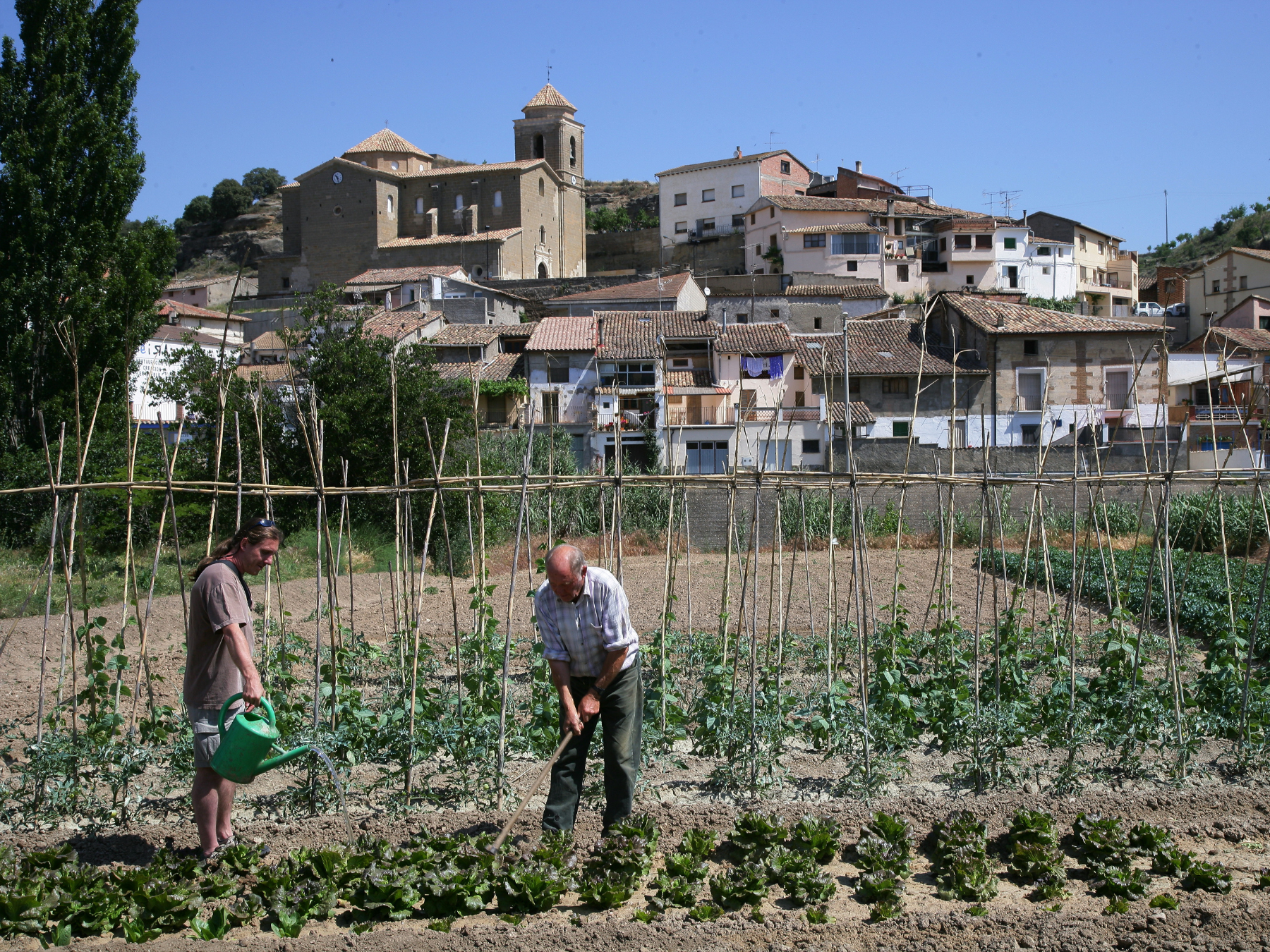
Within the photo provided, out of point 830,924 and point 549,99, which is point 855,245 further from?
point 830,924

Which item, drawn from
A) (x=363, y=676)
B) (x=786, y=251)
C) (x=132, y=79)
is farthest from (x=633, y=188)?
(x=363, y=676)

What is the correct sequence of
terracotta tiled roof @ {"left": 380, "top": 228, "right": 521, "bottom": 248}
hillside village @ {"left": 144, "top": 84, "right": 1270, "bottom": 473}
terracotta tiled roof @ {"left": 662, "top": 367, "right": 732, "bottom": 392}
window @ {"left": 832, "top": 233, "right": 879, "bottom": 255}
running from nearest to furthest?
hillside village @ {"left": 144, "top": 84, "right": 1270, "bottom": 473}
terracotta tiled roof @ {"left": 662, "top": 367, "right": 732, "bottom": 392}
window @ {"left": 832, "top": 233, "right": 879, "bottom": 255}
terracotta tiled roof @ {"left": 380, "top": 228, "right": 521, "bottom": 248}

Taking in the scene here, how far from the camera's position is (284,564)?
49.8 ft

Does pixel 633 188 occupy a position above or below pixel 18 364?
above

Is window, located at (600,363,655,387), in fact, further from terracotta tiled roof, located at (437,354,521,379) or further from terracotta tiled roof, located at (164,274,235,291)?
terracotta tiled roof, located at (164,274,235,291)

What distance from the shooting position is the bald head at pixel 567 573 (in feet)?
13.3

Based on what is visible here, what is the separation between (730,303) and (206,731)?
34146 millimetres

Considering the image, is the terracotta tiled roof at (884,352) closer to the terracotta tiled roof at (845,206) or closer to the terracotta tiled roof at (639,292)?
the terracotta tiled roof at (639,292)

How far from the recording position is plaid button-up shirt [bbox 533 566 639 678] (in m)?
4.24

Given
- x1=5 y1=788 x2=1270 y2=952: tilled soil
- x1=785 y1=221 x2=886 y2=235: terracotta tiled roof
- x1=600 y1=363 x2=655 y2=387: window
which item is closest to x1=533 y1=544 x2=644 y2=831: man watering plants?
x1=5 y1=788 x2=1270 y2=952: tilled soil

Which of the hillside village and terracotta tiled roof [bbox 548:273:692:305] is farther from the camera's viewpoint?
terracotta tiled roof [bbox 548:273:692:305]

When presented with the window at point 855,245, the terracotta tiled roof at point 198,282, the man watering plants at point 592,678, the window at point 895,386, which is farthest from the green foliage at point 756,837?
the terracotta tiled roof at point 198,282

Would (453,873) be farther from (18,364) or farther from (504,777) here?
(18,364)

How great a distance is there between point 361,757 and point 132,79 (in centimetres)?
1586
